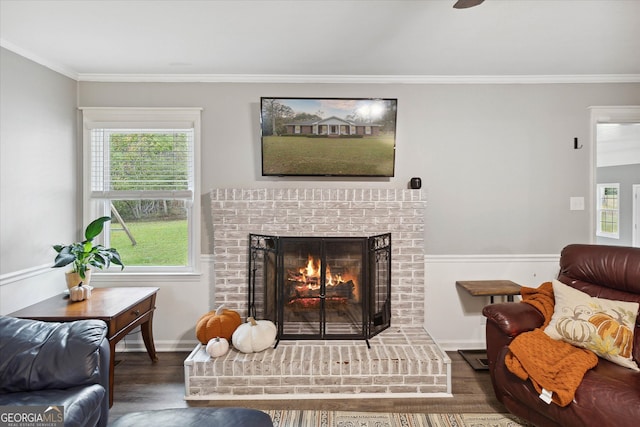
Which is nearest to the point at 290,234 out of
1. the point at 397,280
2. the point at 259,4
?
the point at 397,280

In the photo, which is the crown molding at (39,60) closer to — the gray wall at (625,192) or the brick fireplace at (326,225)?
the brick fireplace at (326,225)

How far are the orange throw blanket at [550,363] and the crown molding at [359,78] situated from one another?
81.9 inches

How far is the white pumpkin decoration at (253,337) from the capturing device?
260 cm

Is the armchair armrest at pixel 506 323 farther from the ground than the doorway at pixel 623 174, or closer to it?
closer to it

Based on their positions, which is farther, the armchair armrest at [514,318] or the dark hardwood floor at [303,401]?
the dark hardwood floor at [303,401]

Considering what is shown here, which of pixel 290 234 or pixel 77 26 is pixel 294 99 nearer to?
pixel 290 234

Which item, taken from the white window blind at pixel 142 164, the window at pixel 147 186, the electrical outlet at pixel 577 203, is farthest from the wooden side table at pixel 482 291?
the white window blind at pixel 142 164

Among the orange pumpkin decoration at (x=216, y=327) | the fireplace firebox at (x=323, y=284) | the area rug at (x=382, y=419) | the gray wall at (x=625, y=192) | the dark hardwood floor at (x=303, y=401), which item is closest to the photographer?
→ the area rug at (x=382, y=419)

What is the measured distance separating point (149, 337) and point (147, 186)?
128 centimetres

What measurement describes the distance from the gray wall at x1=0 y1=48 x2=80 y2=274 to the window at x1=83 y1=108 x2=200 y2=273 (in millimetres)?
174

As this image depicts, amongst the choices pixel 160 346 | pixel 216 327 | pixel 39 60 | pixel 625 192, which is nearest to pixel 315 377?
pixel 216 327

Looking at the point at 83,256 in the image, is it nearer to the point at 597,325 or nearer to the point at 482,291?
the point at 482,291

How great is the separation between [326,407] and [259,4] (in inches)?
96.3

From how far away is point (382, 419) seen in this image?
2.23 m
